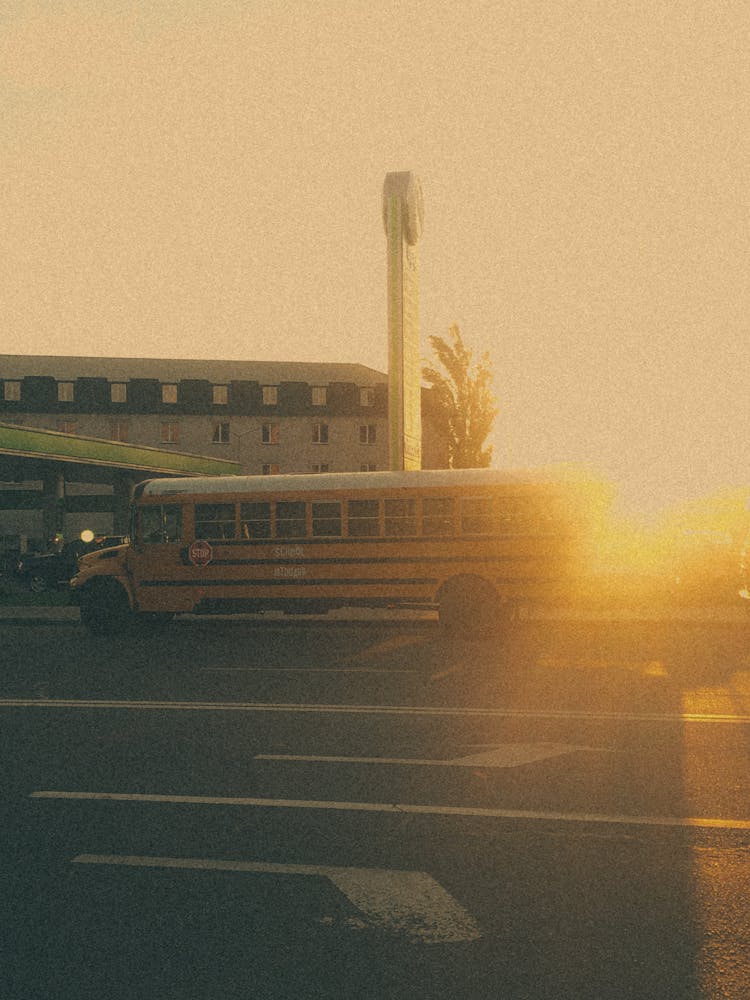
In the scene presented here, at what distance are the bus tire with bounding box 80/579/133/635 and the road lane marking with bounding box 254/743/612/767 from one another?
475 inches

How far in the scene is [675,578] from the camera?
81.2 ft

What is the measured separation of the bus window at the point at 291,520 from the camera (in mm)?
19250

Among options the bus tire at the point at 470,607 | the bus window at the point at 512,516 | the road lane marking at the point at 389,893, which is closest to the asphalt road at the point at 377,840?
the road lane marking at the point at 389,893

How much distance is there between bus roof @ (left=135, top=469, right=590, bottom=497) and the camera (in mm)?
18531

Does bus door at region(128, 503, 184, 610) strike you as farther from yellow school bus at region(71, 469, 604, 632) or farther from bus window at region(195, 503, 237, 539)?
bus window at region(195, 503, 237, 539)

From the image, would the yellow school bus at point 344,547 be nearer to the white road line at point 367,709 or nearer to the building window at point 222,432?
the white road line at point 367,709

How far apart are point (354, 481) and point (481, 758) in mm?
11527

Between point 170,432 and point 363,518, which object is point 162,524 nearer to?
point 363,518

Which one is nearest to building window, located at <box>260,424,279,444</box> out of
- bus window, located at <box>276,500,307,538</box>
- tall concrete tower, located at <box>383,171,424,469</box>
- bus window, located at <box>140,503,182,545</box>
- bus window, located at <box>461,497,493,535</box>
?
tall concrete tower, located at <box>383,171,424,469</box>

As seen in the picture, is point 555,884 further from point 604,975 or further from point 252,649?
point 252,649

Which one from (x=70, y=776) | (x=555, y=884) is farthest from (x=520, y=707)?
(x=555, y=884)

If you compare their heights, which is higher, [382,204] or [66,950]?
[382,204]

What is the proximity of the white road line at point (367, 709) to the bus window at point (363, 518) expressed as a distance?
8.34 m

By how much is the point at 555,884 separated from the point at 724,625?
15.7 metres
